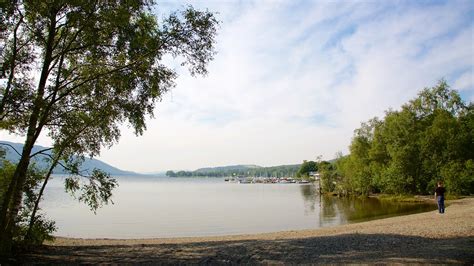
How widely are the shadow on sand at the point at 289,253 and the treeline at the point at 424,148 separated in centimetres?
4680

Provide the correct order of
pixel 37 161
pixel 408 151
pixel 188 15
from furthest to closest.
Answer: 1. pixel 408 151
2. pixel 37 161
3. pixel 188 15

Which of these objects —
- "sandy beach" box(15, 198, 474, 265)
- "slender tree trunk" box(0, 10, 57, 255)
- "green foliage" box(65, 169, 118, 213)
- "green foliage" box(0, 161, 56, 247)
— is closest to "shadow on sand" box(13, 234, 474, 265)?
"sandy beach" box(15, 198, 474, 265)

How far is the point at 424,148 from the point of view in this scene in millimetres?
59094

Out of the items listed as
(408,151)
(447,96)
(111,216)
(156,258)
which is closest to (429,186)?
(408,151)

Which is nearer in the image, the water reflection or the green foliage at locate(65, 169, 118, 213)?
the green foliage at locate(65, 169, 118, 213)

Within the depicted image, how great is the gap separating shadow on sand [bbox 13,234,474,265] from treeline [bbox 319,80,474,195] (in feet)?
154

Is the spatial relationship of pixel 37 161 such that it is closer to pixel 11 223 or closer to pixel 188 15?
pixel 11 223

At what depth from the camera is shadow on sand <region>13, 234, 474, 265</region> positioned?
40.0 ft

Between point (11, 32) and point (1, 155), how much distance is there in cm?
440

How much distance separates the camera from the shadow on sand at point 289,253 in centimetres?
1218

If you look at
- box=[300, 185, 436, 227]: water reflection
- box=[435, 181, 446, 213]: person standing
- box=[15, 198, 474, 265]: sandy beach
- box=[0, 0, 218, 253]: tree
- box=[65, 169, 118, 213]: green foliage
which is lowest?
box=[300, 185, 436, 227]: water reflection

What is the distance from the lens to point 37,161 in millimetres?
15195

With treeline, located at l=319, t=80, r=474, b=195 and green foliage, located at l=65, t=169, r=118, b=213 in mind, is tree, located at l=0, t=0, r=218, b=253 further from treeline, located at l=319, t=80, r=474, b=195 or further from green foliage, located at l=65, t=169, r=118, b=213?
treeline, located at l=319, t=80, r=474, b=195

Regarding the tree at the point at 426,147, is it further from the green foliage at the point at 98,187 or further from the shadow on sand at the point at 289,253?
the green foliage at the point at 98,187
